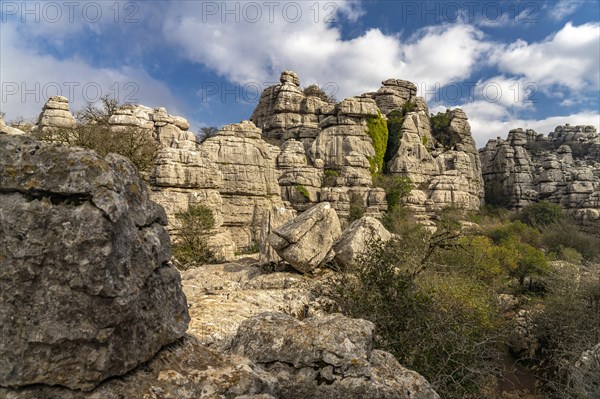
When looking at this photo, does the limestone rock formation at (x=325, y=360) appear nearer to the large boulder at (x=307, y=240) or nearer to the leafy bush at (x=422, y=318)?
the leafy bush at (x=422, y=318)

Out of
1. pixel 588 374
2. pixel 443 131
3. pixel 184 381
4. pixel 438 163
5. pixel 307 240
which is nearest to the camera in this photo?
pixel 184 381

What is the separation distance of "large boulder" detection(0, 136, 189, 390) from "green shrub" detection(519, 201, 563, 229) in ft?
124

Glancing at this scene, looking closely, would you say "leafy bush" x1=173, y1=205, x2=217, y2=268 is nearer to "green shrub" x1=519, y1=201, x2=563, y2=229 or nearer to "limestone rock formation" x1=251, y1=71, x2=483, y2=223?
"limestone rock formation" x1=251, y1=71, x2=483, y2=223

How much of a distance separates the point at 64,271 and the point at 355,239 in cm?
893

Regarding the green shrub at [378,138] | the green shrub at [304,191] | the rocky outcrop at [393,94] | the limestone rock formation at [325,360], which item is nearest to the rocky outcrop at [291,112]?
the green shrub at [378,138]

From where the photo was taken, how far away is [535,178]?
4316cm

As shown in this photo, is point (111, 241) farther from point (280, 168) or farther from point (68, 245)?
point (280, 168)

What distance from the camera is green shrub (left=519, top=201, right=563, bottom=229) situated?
1314 inches

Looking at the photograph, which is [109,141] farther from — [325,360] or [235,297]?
[325,360]

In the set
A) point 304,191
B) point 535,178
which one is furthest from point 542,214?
point 304,191

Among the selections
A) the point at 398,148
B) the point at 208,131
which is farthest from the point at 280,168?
the point at 208,131

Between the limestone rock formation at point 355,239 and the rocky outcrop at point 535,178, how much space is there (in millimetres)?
34309

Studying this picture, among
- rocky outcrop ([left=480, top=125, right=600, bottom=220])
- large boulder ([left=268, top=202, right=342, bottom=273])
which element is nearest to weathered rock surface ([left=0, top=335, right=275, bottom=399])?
large boulder ([left=268, top=202, right=342, bottom=273])

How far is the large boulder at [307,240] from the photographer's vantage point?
9.91 metres
